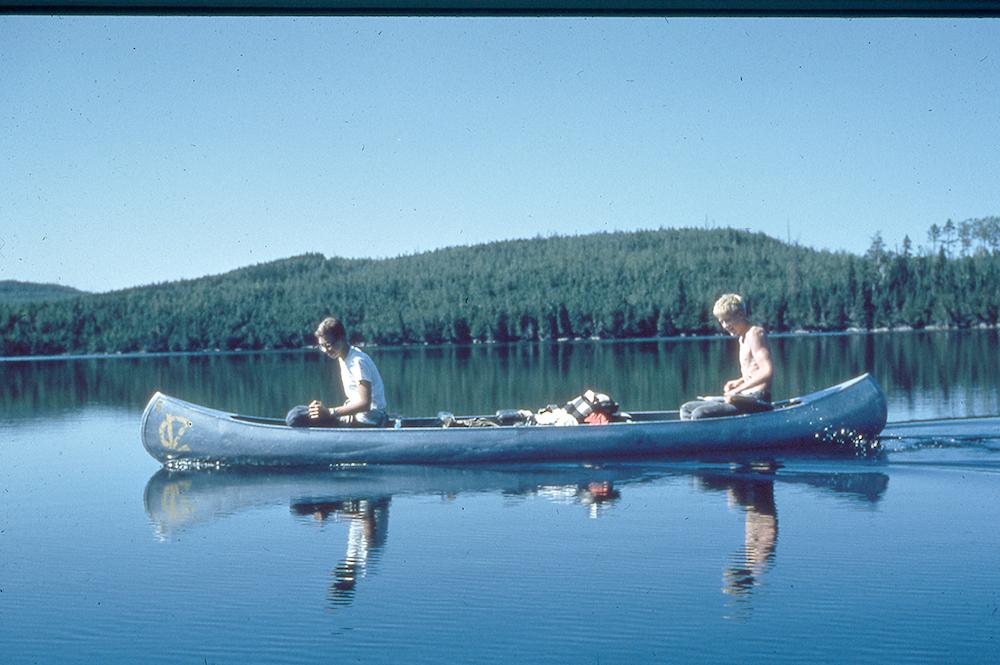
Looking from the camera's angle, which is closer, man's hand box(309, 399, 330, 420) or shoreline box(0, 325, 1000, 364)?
man's hand box(309, 399, 330, 420)

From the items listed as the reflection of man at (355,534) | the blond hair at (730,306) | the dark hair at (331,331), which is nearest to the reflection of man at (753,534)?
the blond hair at (730,306)

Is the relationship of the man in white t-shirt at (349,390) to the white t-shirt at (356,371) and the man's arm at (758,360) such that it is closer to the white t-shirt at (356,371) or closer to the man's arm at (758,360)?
the white t-shirt at (356,371)

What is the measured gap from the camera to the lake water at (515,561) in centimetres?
533

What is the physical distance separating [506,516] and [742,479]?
2503mm

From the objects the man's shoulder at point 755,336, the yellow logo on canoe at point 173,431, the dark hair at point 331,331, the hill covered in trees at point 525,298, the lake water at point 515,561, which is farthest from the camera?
the hill covered in trees at point 525,298

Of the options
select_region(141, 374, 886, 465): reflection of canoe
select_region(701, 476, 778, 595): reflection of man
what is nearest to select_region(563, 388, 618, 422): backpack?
select_region(141, 374, 886, 465): reflection of canoe

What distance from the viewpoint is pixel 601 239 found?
11331 centimetres

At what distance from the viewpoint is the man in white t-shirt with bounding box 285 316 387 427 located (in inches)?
395

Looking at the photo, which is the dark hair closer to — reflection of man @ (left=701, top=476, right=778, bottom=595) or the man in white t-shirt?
the man in white t-shirt

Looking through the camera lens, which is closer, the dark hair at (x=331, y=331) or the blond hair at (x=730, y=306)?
the dark hair at (x=331, y=331)

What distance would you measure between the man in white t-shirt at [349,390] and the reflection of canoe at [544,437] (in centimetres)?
15

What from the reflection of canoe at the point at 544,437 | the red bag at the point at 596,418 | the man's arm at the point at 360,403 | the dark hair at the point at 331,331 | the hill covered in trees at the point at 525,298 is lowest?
the reflection of canoe at the point at 544,437

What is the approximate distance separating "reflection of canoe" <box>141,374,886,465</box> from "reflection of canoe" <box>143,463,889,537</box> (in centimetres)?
15

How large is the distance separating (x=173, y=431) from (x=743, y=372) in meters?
5.88
